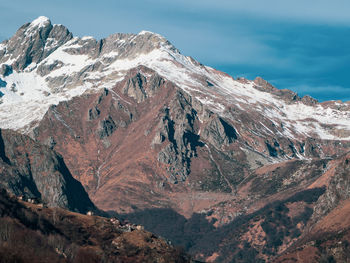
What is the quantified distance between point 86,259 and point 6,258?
53.6m

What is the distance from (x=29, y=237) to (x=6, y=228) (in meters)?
7.51

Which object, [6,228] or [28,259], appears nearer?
[28,259]

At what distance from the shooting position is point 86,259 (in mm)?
184125

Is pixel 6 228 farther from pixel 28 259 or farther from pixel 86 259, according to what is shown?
pixel 28 259

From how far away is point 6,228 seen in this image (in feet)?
605

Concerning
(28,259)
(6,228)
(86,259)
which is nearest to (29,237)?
(6,228)

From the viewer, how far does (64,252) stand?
195625 millimetres

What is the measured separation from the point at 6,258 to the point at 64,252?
64.0 m

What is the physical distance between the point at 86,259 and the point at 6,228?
25.8m

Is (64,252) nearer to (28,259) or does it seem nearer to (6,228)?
(6,228)

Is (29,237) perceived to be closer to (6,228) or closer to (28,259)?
(6,228)

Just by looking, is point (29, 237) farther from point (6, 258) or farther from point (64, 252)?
point (6, 258)

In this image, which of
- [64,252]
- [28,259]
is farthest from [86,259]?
[28,259]

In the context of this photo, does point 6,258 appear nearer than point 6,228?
Yes
